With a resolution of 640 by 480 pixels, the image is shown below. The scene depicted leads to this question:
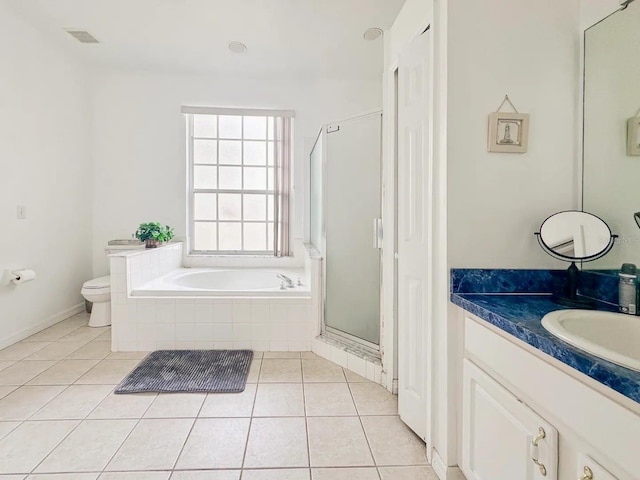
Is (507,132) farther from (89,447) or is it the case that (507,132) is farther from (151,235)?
(151,235)

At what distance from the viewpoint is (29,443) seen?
153cm

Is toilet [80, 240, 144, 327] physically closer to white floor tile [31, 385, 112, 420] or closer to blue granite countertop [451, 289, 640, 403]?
white floor tile [31, 385, 112, 420]

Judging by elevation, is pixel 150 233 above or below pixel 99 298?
above

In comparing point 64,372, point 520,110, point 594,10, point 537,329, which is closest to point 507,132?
point 520,110

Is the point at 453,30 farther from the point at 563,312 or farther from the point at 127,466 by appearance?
the point at 127,466

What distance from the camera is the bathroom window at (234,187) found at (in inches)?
156

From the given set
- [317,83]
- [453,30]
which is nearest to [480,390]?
[453,30]

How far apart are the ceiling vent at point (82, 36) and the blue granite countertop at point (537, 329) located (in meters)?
3.77

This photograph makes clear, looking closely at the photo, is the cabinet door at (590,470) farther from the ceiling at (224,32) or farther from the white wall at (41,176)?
the white wall at (41,176)

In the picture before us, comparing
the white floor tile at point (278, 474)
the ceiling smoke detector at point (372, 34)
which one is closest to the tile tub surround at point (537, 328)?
the white floor tile at point (278, 474)

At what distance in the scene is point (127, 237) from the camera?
12.5 ft

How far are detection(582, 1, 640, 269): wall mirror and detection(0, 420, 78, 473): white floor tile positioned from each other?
8.06 ft

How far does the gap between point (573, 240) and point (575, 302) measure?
0.74ft

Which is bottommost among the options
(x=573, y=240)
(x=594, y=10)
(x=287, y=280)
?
(x=287, y=280)
